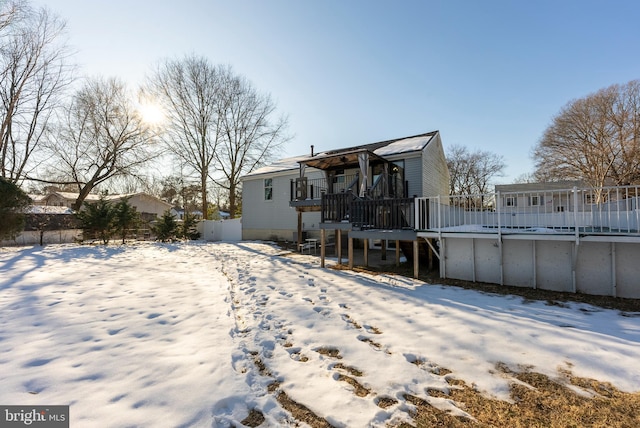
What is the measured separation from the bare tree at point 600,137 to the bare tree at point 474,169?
296 inches

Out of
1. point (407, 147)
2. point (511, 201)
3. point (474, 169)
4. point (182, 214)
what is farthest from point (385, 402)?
point (474, 169)

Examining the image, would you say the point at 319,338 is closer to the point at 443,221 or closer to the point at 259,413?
the point at 259,413

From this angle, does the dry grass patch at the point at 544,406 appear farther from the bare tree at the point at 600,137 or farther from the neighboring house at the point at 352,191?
the bare tree at the point at 600,137

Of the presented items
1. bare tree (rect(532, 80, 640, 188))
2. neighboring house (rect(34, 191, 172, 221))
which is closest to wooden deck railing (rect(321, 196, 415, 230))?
bare tree (rect(532, 80, 640, 188))

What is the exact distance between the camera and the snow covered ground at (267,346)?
2293 mm

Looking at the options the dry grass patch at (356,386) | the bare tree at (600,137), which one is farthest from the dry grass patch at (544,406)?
the bare tree at (600,137)

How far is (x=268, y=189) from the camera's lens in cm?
1703

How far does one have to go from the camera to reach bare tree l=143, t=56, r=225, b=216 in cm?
2136

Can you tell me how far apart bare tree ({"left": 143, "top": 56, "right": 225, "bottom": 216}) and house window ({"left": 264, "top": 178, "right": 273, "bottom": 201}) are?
288 inches

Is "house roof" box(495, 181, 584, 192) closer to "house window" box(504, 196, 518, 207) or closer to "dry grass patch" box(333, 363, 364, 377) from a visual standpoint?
"house window" box(504, 196, 518, 207)

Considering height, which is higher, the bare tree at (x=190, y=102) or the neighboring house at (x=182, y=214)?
the bare tree at (x=190, y=102)

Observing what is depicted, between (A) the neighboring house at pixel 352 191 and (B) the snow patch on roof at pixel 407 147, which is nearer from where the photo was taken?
(A) the neighboring house at pixel 352 191

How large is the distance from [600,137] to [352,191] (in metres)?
26.0

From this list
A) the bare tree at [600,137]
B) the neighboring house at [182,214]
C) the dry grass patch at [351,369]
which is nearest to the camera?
the dry grass patch at [351,369]
